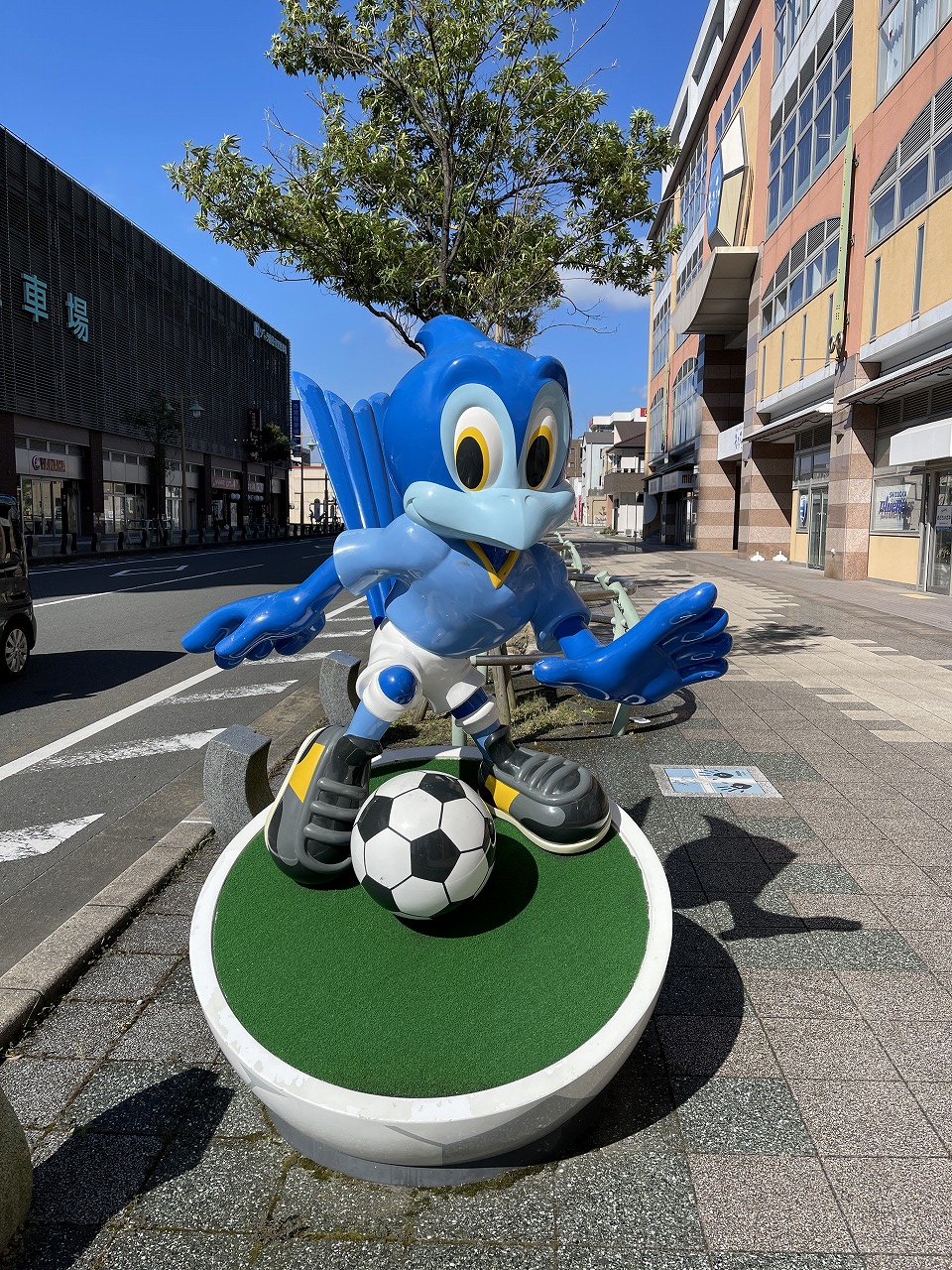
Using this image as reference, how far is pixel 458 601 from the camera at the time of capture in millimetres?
3008

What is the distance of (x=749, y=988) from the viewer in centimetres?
330

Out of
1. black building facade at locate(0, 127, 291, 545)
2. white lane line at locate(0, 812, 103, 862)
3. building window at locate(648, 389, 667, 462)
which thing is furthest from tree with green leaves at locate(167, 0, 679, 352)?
building window at locate(648, 389, 667, 462)

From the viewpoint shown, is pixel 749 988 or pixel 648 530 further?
pixel 648 530

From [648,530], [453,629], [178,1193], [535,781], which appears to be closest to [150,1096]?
[178,1193]

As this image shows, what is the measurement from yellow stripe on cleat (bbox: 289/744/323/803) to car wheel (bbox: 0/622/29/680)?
24.0 feet

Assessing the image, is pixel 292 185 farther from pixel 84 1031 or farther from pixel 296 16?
pixel 84 1031

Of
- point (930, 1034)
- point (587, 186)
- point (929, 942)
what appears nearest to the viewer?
point (930, 1034)

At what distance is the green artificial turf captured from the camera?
2355 millimetres

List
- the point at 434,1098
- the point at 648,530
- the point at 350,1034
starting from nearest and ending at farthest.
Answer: the point at 434,1098, the point at 350,1034, the point at 648,530

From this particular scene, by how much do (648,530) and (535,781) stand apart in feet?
180

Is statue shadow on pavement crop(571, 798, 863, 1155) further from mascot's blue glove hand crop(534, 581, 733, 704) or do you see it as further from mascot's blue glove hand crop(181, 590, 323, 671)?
mascot's blue glove hand crop(181, 590, 323, 671)

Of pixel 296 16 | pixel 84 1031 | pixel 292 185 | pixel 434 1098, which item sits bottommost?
pixel 84 1031

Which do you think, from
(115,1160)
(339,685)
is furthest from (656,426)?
(115,1160)

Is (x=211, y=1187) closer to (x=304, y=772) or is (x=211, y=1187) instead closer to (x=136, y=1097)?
(x=136, y=1097)
